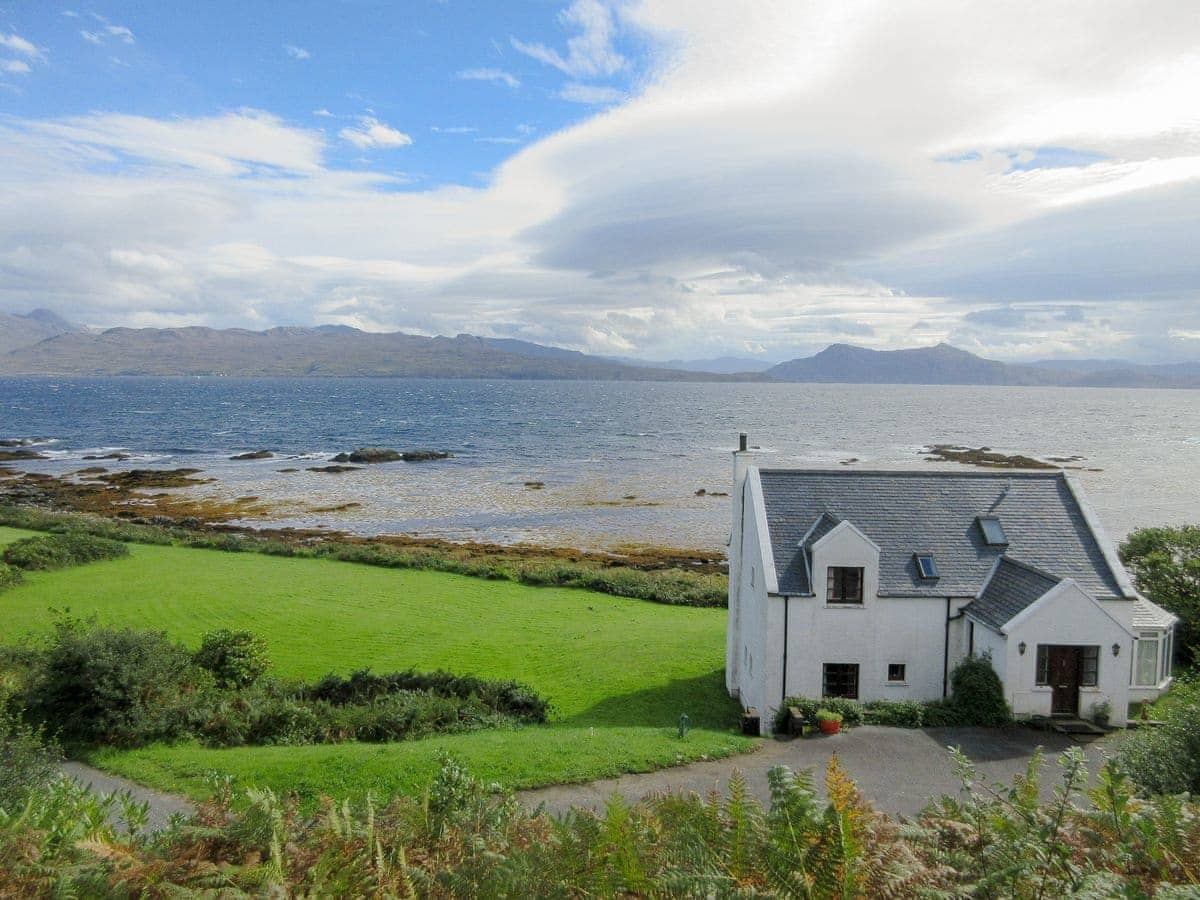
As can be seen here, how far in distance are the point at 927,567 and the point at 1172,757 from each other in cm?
983

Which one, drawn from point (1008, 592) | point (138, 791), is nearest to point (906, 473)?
point (1008, 592)

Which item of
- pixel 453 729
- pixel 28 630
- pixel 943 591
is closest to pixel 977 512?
pixel 943 591

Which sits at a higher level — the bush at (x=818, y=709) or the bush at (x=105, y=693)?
the bush at (x=105, y=693)

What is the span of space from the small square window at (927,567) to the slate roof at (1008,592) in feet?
3.85

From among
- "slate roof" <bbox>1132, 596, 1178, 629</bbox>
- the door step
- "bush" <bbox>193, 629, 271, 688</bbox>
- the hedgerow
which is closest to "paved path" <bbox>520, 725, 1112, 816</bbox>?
the door step

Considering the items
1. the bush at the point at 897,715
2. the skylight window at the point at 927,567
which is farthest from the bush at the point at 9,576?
the skylight window at the point at 927,567

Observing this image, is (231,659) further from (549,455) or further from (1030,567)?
(549,455)

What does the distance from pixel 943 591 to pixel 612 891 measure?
64.4ft

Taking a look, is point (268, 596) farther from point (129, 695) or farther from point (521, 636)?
point (129, 695)

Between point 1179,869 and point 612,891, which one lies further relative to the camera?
point 1179,869

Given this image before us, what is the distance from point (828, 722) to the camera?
64.0 ft

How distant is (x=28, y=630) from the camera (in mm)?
27750

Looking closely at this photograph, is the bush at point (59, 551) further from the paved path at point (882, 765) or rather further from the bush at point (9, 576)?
the paved path at point (882, 765)

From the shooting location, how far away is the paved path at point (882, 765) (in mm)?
15523
